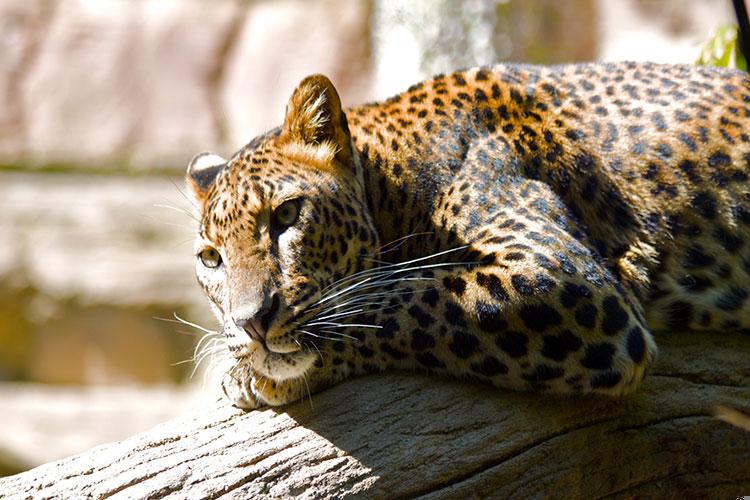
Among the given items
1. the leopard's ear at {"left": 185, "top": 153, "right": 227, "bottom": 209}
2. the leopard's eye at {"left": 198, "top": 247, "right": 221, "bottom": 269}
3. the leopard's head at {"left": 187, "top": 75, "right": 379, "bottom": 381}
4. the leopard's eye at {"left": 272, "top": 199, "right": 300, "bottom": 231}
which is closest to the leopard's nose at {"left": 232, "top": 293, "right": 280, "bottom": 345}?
the leopard's head at {"left": 187, "top": 75, "right": 379, "bottom": 381}

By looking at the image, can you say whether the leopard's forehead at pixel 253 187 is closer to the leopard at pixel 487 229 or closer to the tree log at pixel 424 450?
the leopard at pixel 487 229

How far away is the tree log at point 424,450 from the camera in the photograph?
5570 millimetres

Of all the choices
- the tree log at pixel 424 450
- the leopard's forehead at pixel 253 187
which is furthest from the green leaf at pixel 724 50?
the leopard's forehead at pixel 253 187

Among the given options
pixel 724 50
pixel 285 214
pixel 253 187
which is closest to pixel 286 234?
pixel 285 214

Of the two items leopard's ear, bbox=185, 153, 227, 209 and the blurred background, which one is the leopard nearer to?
leopard's ear, bbox=185, 153, 227, 209

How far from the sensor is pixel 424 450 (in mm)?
5645

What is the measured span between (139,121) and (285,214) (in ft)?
41.9

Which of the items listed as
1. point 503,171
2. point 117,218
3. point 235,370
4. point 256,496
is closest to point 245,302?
point 235,370

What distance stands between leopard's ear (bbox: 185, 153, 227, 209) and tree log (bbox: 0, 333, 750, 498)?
1.48 metres

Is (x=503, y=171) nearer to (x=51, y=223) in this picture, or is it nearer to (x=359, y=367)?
(x=359, y=367)

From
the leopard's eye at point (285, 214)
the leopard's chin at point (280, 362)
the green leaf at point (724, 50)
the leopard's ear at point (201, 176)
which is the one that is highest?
the green leaf at point (724, 50)

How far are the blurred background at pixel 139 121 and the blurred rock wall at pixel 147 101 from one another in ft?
0.09

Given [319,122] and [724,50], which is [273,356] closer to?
[319,122]

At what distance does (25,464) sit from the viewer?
1694cm
